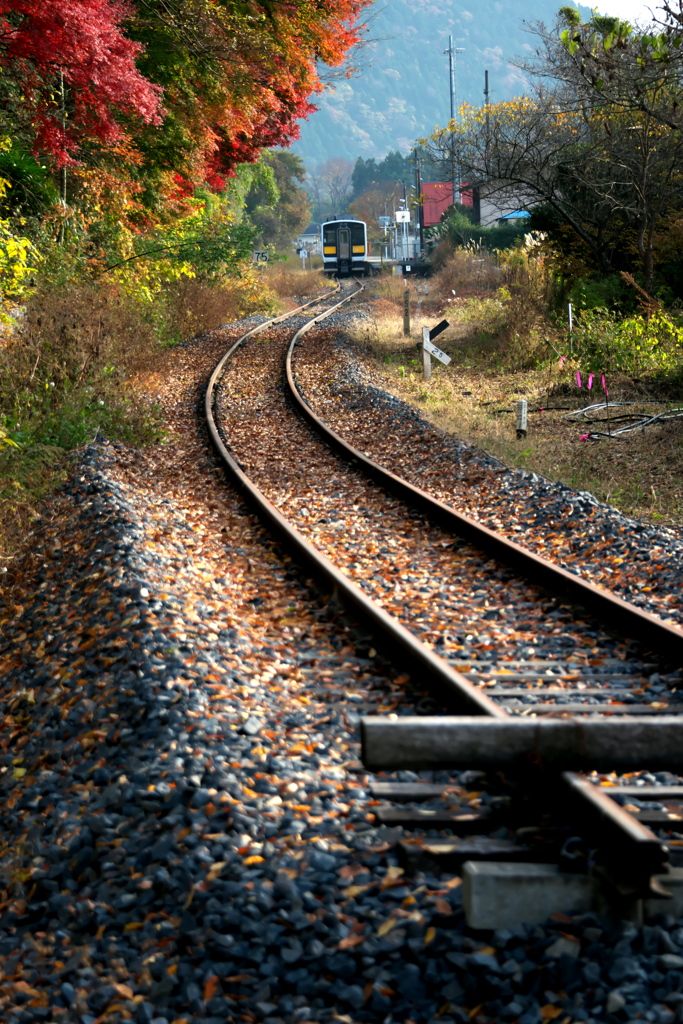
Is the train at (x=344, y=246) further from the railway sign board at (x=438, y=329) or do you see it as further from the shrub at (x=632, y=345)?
the shrub at (x=632, y=345)

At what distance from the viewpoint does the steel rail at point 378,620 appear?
3883 millimetres

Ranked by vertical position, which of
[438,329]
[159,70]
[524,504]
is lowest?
[524,504]

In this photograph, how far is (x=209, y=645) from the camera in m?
4.65

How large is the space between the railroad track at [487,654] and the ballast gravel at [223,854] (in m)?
0.22

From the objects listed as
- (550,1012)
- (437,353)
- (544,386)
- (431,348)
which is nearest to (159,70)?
(431,348)

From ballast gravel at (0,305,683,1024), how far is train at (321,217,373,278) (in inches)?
1727

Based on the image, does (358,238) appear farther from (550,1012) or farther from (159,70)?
(550,1012)

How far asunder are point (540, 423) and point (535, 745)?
28.2 feet

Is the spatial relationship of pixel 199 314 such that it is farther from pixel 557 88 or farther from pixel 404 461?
pixel 404 461

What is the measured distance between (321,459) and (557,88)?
11.4 meters

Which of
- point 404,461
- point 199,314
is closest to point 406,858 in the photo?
point 404,461

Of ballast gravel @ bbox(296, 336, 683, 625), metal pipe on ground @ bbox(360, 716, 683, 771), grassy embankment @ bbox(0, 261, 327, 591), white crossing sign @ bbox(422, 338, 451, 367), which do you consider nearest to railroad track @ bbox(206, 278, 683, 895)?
metal pipe on ground @ bbox(360, 716, 683, 771)

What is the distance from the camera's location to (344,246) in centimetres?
4778

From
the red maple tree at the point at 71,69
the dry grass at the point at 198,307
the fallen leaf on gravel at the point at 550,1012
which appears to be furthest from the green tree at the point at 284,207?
the fallen leaf on gravel at the point at 550,1012
